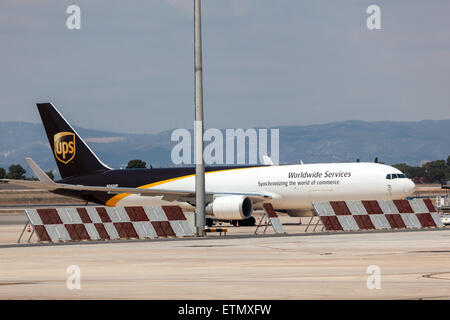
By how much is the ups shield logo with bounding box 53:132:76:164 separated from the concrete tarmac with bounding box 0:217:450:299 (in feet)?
104

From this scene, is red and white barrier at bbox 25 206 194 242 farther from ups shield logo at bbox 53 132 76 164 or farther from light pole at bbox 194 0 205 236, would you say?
ups shield logo at bbox 53 132 76 164

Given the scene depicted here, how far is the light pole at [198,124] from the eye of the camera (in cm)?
3875

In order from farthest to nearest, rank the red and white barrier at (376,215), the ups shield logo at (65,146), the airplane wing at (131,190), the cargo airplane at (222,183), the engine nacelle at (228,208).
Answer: the ups shield logo at (65,146) < the airplane wing at (131,190) < the cargo airplane at (222,183) < the engine nacelle at (228,208) < the red and white barrier at (376,215)

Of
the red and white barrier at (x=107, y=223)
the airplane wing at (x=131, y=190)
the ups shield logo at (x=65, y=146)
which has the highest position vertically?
the ups shield logo at (x=65, y=146)

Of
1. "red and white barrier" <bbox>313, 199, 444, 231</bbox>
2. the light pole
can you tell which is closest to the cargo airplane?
"red and white barrier" <bbox>313, 199, 444, 231</bbox>

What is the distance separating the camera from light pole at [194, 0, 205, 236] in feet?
127

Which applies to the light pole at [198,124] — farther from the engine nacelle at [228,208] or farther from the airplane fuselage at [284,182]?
the airplane fuselage at [284,182]

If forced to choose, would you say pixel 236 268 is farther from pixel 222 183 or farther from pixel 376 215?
pixel 222 183

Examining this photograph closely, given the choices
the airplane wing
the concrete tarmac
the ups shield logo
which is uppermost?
the ups shield logo

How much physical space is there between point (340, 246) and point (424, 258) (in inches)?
237

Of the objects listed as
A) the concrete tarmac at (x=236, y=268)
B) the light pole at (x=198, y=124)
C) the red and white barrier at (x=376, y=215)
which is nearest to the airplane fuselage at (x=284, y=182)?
the red and white barrier at (x=376, y=215)

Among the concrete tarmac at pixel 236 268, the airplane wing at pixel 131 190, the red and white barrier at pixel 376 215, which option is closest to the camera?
the concrete tarmac at pixel 236 268
